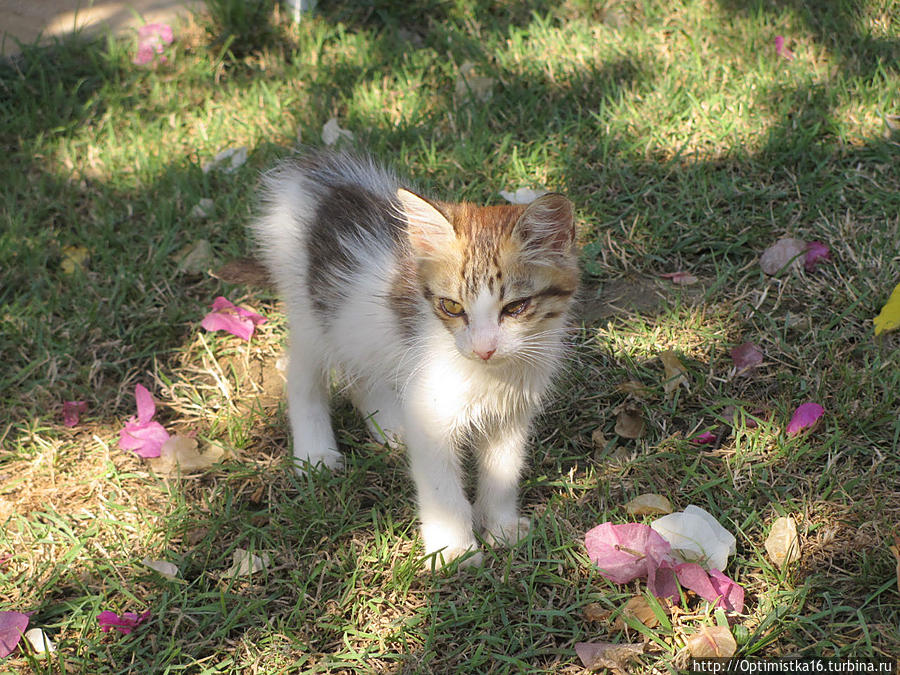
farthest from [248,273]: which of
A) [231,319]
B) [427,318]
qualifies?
[427,318]

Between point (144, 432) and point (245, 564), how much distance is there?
0.69 meters

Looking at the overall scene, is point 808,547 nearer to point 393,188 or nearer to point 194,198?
point 393,188

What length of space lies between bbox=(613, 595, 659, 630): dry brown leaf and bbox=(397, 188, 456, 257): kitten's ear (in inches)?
43.2

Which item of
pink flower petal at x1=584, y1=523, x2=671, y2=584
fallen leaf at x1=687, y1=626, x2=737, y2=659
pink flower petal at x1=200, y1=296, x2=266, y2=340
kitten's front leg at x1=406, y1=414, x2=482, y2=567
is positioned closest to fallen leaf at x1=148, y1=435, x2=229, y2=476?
pink flower petal at x1=200, y1=296, x2=266, y2=340

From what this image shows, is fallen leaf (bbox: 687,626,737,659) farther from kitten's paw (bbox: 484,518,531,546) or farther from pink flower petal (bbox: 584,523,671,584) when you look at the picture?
kitten's paw (bbox: 484,518,531,546)

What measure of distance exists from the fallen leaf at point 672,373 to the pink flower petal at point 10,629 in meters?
2.07

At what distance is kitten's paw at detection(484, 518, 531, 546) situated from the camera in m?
2.63

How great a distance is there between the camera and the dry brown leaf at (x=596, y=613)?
237 centimetres

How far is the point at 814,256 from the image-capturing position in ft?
10.8

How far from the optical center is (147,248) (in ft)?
12.3

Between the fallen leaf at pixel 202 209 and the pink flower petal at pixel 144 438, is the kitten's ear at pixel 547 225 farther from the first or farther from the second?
the fallen leaf at pixel 202 209

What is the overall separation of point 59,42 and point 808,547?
4353 millimetres

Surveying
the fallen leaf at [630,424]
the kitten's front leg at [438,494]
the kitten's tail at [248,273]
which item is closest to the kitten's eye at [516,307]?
the kitten's front leg at [438,494]

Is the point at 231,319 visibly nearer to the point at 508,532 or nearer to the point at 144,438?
the point at 144,438
